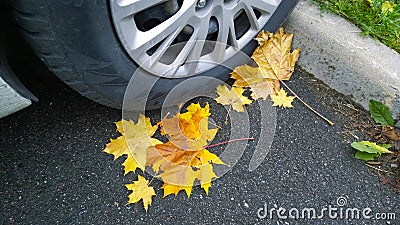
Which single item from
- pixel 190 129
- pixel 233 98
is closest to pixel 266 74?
pixel 233 98

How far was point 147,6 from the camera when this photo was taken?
5.61ft

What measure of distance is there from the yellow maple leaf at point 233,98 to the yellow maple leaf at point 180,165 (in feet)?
0.95

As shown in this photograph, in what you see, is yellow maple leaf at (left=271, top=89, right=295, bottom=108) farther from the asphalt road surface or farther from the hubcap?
the hubcap

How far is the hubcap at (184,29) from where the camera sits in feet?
5.64

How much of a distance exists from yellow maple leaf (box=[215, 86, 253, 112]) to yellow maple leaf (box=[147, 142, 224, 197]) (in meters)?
0.29

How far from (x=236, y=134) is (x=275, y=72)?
1.32 feet

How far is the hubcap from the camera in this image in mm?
1720

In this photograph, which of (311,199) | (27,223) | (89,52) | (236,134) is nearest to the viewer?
(89,52)

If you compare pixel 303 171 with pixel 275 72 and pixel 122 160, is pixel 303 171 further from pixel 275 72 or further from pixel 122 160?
pixel 122 160

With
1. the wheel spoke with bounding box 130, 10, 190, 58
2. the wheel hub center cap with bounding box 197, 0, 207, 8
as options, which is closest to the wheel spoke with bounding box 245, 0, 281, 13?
the wheel hub center cap with bounding box 197, 0, 207, 8

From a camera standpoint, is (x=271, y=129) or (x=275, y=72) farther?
(x=275, y=72)

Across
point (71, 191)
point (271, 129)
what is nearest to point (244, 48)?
point (271, 129)

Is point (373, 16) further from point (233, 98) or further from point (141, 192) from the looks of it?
point (141, 192)

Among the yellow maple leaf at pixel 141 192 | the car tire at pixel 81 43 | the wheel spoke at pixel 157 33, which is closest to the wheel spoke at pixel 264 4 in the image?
the wheel spoke at pixel 157 33
